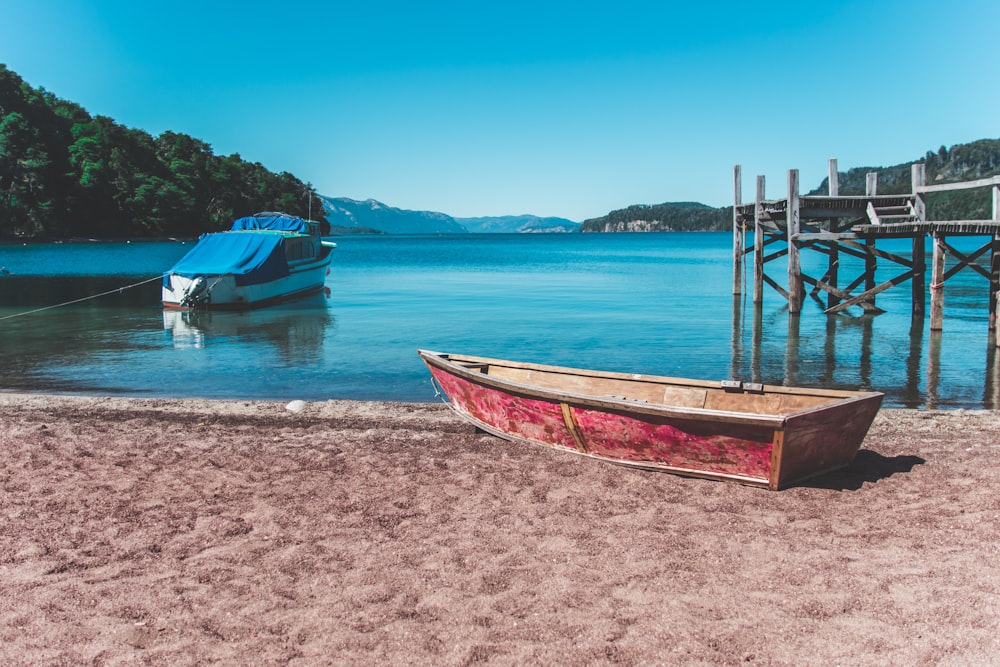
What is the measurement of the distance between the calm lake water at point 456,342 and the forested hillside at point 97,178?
54.4 m

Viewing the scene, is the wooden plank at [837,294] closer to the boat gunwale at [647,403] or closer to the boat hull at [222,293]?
the boat gunwale at [647,403]

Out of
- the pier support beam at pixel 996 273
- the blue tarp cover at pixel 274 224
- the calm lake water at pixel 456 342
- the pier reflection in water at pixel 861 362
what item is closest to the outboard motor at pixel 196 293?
the calm lake water at pixel 456 342

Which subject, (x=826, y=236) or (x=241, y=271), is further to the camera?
(x=241, y=271)

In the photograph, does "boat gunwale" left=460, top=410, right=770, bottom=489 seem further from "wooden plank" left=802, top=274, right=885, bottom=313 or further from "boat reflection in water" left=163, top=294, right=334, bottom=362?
"wooden plank" left=802, top=274, right=885, bottom=313

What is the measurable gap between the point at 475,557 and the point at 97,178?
11684 cm

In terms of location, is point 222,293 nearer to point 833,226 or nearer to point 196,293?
point 196,293

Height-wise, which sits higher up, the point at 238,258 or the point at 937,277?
the point at 238,258

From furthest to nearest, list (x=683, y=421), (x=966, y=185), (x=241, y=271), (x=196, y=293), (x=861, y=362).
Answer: (x=241, y=271)
(x=196, y=293)
(x=966, y=185)
(x=861, y=362)
(x=683, y=421)

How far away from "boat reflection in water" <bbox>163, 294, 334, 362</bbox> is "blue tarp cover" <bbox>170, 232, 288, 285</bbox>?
1.54 metres

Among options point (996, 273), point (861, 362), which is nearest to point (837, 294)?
point (996, 273)

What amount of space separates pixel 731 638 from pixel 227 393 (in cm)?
1244

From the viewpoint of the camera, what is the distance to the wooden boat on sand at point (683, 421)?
8.05m

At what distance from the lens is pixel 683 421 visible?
8.38 m

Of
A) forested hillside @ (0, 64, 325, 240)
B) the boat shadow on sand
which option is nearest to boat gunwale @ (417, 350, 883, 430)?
the boat shadow on sand
